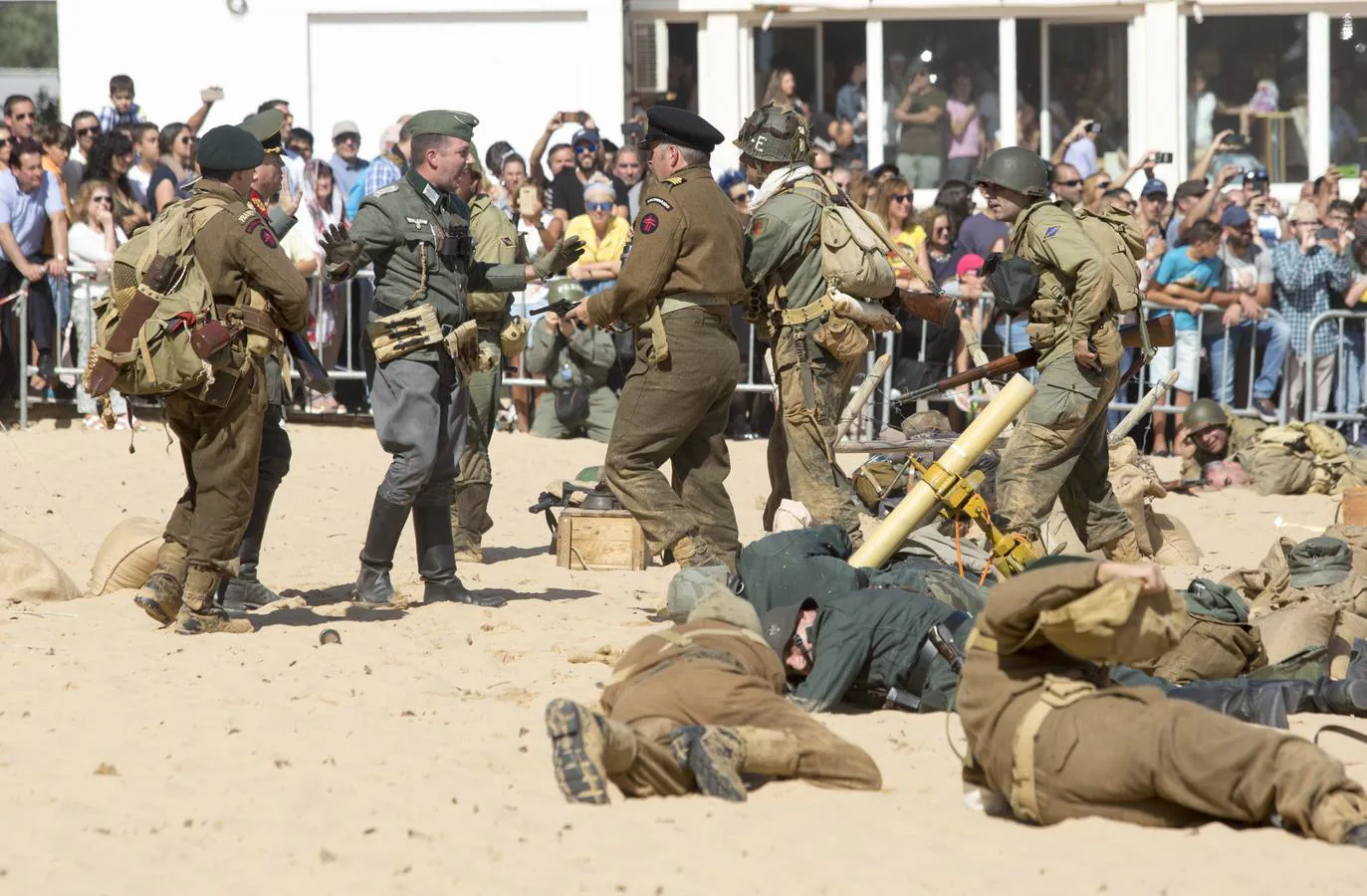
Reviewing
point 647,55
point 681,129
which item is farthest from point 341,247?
point 647,55

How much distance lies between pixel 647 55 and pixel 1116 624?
15133 mm

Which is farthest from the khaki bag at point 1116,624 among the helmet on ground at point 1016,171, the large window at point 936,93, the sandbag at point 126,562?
the large window at point 936,93

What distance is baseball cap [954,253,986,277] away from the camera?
48.3ft

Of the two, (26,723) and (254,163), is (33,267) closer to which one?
(254,163)

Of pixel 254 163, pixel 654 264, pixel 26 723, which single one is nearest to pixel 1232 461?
pixel 654 264

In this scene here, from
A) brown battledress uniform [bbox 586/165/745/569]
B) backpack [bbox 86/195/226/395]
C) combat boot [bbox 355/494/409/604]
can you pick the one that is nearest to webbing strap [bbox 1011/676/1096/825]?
brown battledress uniform [bbox 586/165/745/569]

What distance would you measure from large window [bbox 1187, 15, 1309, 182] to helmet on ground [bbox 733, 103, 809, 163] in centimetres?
1229

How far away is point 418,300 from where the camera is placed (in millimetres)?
8609

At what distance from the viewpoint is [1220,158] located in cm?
2048

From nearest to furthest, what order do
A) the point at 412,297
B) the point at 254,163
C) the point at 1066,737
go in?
1. the point at 1066,737
2. the point at 254,163
3. the point at 412,297

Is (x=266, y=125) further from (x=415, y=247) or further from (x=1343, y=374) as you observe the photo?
(x=1343, y=374)

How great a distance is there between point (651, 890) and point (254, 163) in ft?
13.9

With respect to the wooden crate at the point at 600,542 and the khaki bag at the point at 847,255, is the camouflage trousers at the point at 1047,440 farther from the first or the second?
the wooden crate at the point at 600,542

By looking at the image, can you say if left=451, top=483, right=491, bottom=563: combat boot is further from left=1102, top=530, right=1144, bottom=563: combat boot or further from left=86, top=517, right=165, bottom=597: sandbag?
left=1102, top=530, right=1144, bottom=563: combat boot
